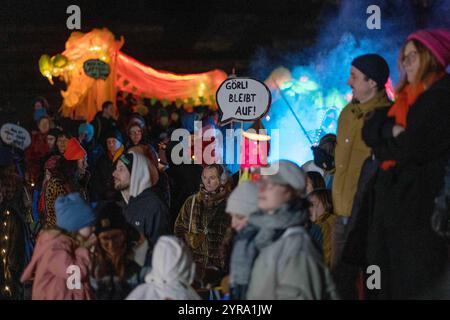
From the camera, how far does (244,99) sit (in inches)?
284

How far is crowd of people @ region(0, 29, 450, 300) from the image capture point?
528cm

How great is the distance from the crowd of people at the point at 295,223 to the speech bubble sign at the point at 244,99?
1.75 feet

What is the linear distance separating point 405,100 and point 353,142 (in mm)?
566

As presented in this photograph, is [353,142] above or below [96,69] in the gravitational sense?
below

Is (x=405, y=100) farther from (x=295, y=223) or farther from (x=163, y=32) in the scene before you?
(x=163, y=32)

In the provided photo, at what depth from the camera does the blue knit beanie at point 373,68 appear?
632cm

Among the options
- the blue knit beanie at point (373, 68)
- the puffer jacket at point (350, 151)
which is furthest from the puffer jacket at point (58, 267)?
the blue knit beanie at point (373, 68)

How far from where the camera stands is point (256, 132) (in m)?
7.32

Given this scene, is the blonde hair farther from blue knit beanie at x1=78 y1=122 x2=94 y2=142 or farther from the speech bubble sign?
blue knit beanie at x1=78 y1=122 x2=94 y2=142

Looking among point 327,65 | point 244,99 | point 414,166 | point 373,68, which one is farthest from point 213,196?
point 414,166

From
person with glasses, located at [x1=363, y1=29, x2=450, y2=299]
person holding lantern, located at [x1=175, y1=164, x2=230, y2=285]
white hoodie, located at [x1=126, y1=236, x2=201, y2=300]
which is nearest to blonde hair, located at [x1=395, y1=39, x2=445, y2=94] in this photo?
person with glasses, located at [x1=363, y1=29, x2=450, y2=299]

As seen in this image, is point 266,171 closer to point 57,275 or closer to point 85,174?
point 57,275

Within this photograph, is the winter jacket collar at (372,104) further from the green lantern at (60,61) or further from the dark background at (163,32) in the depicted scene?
the green lantern at (60,61)

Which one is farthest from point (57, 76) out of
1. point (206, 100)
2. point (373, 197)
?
point (373, 197)
